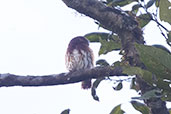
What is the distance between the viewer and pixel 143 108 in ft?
4.63

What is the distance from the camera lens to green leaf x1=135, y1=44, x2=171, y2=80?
1.08 metres

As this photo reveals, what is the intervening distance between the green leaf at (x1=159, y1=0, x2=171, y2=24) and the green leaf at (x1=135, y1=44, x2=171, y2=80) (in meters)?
0.17

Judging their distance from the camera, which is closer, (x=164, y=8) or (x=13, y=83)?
(x=164, y=8)

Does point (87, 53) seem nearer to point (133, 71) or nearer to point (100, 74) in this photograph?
point (100, 74)

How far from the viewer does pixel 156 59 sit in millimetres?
1106

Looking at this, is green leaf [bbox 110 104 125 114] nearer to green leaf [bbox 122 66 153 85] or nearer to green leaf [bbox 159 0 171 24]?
green leaf [bbox 122 66 153 85]

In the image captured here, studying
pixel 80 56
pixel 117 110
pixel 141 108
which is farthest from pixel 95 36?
pixel 80 56

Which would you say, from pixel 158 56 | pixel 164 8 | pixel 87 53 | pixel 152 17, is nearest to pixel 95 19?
pixel 152 17

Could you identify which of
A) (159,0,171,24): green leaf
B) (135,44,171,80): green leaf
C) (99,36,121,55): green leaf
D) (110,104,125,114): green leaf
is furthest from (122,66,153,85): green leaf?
(99,36,121,55): green leaf

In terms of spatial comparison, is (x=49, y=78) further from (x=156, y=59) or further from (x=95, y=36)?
(x=156, y=59)

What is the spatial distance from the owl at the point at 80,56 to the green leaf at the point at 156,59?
160 inches

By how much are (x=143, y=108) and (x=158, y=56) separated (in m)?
0.38

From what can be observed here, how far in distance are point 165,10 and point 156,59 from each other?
0.20 metres

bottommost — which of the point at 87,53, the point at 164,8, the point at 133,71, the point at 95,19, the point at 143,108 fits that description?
the point at 143,108
